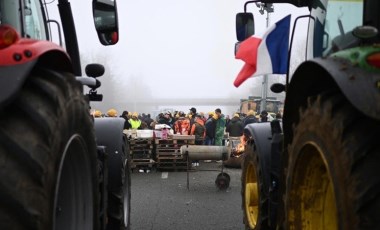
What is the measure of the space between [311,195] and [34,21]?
2288 mm

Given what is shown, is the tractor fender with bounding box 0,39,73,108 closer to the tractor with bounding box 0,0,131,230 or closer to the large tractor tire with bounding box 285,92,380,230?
the tractor with bounding box 0,0,131,230

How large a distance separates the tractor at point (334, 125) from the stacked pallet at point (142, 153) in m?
10.3

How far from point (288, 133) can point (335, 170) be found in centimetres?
127

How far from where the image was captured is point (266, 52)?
5.87 meters

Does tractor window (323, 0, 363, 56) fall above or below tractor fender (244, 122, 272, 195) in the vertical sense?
above

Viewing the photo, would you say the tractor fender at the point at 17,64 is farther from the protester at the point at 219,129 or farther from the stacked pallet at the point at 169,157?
the protester at the point at 219,129

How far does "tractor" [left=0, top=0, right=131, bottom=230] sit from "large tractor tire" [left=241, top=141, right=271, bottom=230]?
6.47ft

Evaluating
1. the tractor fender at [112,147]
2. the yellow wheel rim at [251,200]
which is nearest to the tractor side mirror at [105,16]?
the tractor fender at [112,147]

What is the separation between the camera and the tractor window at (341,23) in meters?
3.45

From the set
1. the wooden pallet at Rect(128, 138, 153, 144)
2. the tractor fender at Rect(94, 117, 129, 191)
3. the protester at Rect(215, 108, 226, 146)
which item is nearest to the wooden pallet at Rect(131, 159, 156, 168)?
Result: the wooden pallet at Rect(128, 138, 153, 144)

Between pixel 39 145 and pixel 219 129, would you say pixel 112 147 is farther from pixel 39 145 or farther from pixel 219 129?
pixel 219 129

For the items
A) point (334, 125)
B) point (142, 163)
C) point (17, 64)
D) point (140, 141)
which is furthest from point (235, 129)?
point (17, 64)

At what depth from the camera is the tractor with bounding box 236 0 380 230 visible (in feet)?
8.07

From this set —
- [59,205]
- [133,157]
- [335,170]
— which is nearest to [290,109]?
[335,170]
